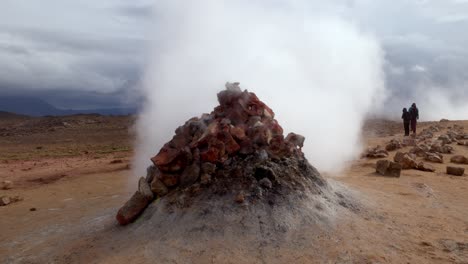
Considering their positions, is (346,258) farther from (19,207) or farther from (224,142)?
(19,207)

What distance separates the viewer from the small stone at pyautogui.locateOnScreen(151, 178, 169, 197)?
5359 mm

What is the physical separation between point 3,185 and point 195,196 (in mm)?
7179

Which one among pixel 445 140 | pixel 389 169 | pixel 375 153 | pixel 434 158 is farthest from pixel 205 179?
pixel 445 140

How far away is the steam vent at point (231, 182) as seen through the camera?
4.85m

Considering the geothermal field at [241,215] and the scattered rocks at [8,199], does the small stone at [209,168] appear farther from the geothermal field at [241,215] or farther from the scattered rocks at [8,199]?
the scattered rocks at [8,199]

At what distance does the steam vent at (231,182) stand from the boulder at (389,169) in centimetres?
284

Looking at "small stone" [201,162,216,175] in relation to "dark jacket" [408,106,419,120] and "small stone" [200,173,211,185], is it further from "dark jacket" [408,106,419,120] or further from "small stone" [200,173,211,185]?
"dark jacket" [408,106,419,120]

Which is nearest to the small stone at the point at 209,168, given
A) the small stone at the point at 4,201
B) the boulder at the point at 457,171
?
the small stone at the point at 4,201

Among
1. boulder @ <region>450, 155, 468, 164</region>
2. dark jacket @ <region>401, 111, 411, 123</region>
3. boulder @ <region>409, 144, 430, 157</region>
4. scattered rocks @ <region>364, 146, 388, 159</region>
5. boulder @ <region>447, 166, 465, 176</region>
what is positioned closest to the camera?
boulder @ <region>447, 166, 465, 176</region>

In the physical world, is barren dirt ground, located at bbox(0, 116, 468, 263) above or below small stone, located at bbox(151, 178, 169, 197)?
below

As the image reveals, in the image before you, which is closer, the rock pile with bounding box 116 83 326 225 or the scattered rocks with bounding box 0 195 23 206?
the rock pile with bounding box 116 83 326 225

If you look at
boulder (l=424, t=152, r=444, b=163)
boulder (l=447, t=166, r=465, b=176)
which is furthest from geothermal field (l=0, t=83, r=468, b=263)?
boulder (l=424, t=152, r=444, b=163)

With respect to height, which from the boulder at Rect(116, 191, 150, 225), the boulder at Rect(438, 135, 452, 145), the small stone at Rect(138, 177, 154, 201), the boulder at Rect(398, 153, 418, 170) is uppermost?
the boulder at Rect(438, 135, 452, 145)

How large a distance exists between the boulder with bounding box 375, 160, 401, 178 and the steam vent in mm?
2843
